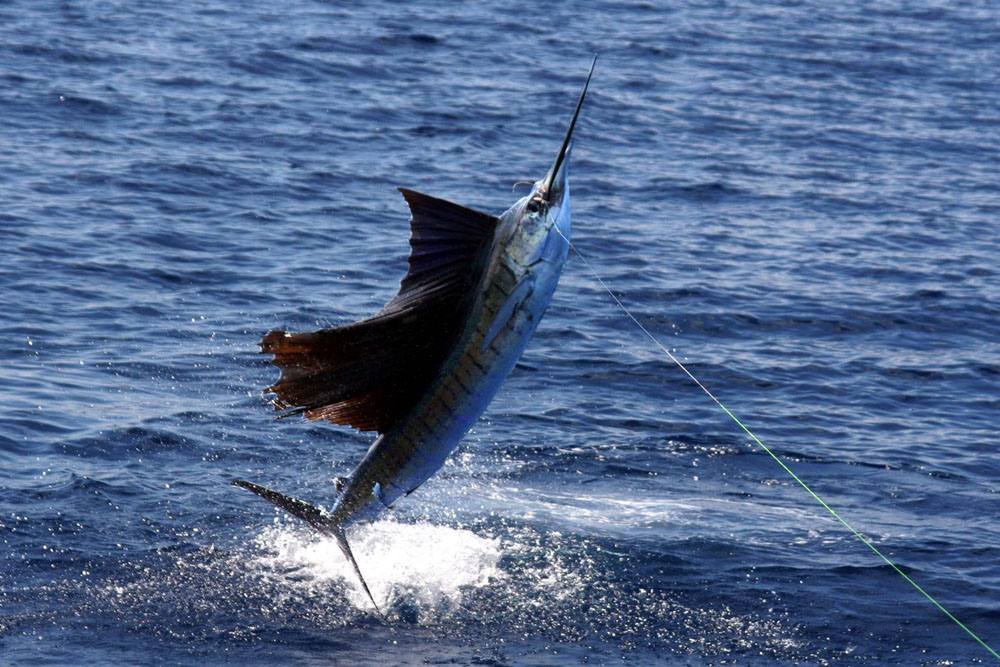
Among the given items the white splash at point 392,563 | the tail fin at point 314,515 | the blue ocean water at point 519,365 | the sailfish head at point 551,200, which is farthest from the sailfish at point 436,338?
the white splash at point 392,563

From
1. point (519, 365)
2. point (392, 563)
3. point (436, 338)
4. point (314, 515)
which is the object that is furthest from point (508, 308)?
point (519, 365)

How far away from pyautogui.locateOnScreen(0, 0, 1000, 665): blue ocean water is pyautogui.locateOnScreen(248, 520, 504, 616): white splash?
0.09 ft

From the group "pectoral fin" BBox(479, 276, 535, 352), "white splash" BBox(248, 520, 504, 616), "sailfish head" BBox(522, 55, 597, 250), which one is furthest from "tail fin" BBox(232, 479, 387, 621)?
"sailfish head" BBox(522, 55, 597, 250)

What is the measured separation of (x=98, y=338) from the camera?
32.1 ft

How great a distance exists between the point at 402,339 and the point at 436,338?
111 millimetres

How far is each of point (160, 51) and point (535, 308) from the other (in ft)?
54.3

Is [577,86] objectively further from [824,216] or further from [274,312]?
[274,312]

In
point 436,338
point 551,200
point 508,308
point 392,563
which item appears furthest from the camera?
point 392,563

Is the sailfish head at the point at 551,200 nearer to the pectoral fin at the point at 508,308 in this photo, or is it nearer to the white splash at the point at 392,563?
the pectoral fin at the point at 508,308

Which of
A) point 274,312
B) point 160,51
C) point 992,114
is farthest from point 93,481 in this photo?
point 992,114

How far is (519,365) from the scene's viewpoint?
10219 millimetres

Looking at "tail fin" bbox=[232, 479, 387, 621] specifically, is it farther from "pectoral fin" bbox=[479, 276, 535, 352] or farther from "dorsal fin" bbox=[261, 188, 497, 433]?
"pectoral fin" bbox=[479, 276, 535, 352]

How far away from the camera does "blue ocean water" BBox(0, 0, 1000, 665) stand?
6465 mm

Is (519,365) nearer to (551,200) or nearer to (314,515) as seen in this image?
(314,515)
